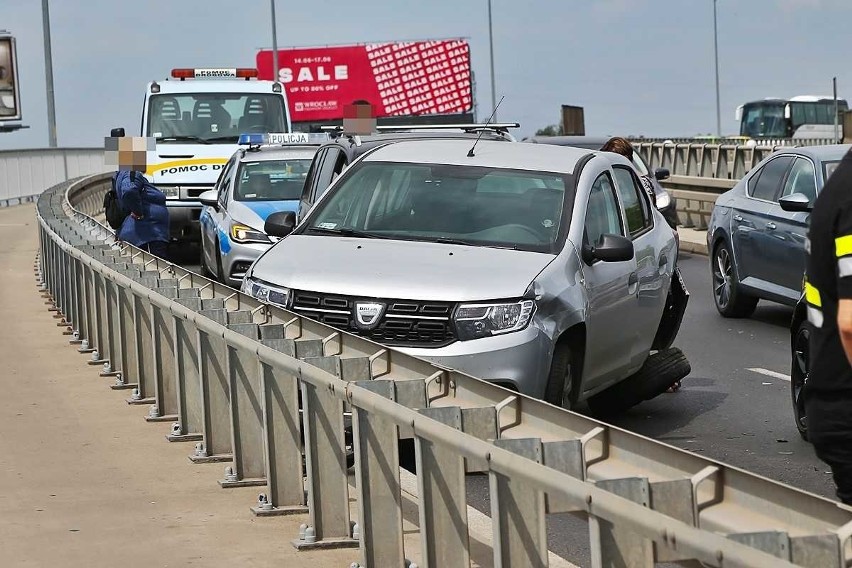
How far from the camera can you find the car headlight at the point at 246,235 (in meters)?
18.7

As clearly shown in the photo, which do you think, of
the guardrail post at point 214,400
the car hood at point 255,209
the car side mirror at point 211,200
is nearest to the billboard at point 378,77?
the car side mirror at point 211,200

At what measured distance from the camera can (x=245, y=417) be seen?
7766 millimetres

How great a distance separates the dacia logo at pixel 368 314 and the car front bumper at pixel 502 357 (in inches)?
7.9

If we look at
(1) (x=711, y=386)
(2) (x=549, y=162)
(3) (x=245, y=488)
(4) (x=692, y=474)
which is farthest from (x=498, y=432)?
(1) (x=711, y=386)

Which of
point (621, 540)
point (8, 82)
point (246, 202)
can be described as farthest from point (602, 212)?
point (8, 82)

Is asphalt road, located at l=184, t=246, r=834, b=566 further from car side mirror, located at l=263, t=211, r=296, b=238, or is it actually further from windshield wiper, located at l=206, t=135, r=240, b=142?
windshield wiper, located at l=206, t=135, r=240, b=142

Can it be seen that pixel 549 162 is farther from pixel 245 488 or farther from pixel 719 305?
pixel 719 305

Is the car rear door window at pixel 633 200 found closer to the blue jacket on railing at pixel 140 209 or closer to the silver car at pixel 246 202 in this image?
the blue jacket on railing at pixel 140 209

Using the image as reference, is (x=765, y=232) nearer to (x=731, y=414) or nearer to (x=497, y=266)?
(x=731, y=414)

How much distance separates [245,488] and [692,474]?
4.08 m

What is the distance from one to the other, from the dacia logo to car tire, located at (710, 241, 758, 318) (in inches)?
321

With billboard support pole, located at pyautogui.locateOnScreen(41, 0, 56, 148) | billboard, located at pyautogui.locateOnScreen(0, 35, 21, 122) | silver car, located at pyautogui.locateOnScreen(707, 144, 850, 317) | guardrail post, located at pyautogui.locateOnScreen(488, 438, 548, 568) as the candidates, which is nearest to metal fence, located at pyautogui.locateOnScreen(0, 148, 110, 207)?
billboard support pole, located at pyautogui.locateOnScreen(41, 0, 56, 148)

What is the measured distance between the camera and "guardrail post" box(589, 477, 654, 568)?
157 inches

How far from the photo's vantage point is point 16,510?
7.50 meters
